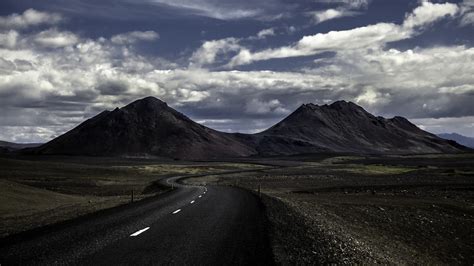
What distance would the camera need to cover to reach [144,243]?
13.8 meters

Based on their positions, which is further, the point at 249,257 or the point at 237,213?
the point at 237,213

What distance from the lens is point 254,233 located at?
16.3 m

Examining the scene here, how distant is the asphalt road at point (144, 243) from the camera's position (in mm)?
11383

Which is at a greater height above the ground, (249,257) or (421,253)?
(249,257)

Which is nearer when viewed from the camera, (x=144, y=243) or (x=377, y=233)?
(x=144, y=243)

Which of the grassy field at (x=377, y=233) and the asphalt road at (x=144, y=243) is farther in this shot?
the grassy field at (x=377, y=233)

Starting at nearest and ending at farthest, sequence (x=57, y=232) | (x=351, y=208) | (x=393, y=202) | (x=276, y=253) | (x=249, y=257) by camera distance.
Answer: (x=249, y=257) < (x=276, y=253) < (x=57, y=232) < (x=351, y=208) < (x=393, y=202)

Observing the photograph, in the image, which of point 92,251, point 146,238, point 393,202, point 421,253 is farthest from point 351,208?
point 92,251

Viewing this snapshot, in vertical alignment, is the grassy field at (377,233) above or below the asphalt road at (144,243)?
below

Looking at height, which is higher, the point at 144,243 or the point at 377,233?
the point at 144,243

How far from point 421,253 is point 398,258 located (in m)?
3.32

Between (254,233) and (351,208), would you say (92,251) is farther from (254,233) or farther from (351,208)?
(351,208)

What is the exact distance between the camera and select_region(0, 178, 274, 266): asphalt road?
11383 millimetres

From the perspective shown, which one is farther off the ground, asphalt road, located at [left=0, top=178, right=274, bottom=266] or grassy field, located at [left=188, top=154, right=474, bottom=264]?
asphalt road, located at [left=0, top=178, right=274, bottom=266]
